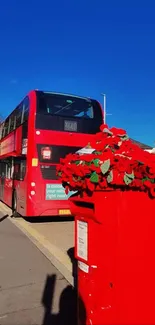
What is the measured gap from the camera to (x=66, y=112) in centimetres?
1200

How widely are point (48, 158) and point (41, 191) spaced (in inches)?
40.4

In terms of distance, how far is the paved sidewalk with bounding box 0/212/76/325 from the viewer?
13.9 feet

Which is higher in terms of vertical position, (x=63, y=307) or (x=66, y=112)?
(x=66, y=112)

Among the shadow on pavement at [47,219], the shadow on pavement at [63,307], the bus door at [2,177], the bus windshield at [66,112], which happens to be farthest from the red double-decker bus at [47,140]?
the shadow on pavement at [63,307]

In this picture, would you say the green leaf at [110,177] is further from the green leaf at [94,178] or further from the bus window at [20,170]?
the bus window at [20,170]

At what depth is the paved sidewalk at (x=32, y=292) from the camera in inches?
167

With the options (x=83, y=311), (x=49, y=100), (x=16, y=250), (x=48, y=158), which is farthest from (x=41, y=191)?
(x=83, y=311)

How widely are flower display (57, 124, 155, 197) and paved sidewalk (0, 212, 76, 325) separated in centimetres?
185

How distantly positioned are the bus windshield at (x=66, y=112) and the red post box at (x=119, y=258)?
8.58 metres

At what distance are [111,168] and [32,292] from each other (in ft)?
9.33

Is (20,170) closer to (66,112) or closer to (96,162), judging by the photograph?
(66,112)

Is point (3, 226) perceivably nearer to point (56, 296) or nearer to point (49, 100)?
point (49, 100)

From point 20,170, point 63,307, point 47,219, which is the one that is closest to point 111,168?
point 63,307

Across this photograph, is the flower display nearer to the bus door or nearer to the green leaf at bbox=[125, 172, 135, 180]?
the green leaf at bbox=[125, 172, 135, 180]
